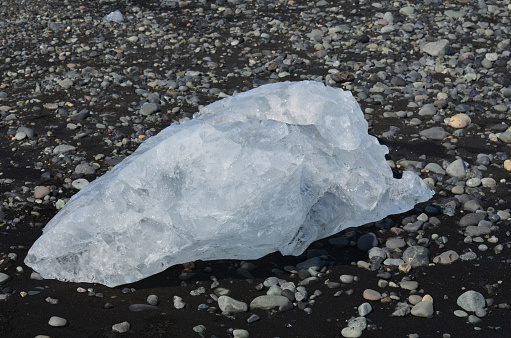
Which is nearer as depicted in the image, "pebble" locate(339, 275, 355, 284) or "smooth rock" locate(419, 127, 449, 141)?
"pebble" locate(339, 275, 355, 284)

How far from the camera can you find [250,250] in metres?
4.28

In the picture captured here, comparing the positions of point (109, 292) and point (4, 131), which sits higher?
point (109, 292)

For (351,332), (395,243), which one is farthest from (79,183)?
(351,332)

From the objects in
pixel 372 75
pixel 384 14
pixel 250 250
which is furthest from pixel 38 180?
pixel 384 14

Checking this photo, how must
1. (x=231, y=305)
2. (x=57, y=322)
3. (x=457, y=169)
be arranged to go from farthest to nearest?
(x=457, y=169) → (x=231, y=305) → (x=57, y=322)

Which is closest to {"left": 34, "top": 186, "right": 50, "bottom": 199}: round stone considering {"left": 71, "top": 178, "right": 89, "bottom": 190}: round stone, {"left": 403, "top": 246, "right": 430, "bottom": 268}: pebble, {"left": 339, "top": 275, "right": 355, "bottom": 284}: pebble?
{"left": 71, "top": 178, "right": 89, "bottom": 190}: round stone

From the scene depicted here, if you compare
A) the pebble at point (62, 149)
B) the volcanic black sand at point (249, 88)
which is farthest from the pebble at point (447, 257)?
the pebble at point (62, 149)

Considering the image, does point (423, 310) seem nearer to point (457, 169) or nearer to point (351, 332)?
point (351, 332)

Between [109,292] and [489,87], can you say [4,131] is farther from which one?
[489,87]

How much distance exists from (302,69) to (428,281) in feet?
13.6

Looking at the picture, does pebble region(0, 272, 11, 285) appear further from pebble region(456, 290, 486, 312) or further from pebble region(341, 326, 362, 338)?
pebble region(456, 290, 486, 312)

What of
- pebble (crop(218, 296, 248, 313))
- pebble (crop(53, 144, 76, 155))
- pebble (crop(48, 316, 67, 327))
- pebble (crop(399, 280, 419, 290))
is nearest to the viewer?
pebble (crop(48, 316, 67, 327))

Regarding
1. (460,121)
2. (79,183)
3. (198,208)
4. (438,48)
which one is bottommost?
(438,48)

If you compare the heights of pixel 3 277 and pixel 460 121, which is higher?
pixel 3 277
